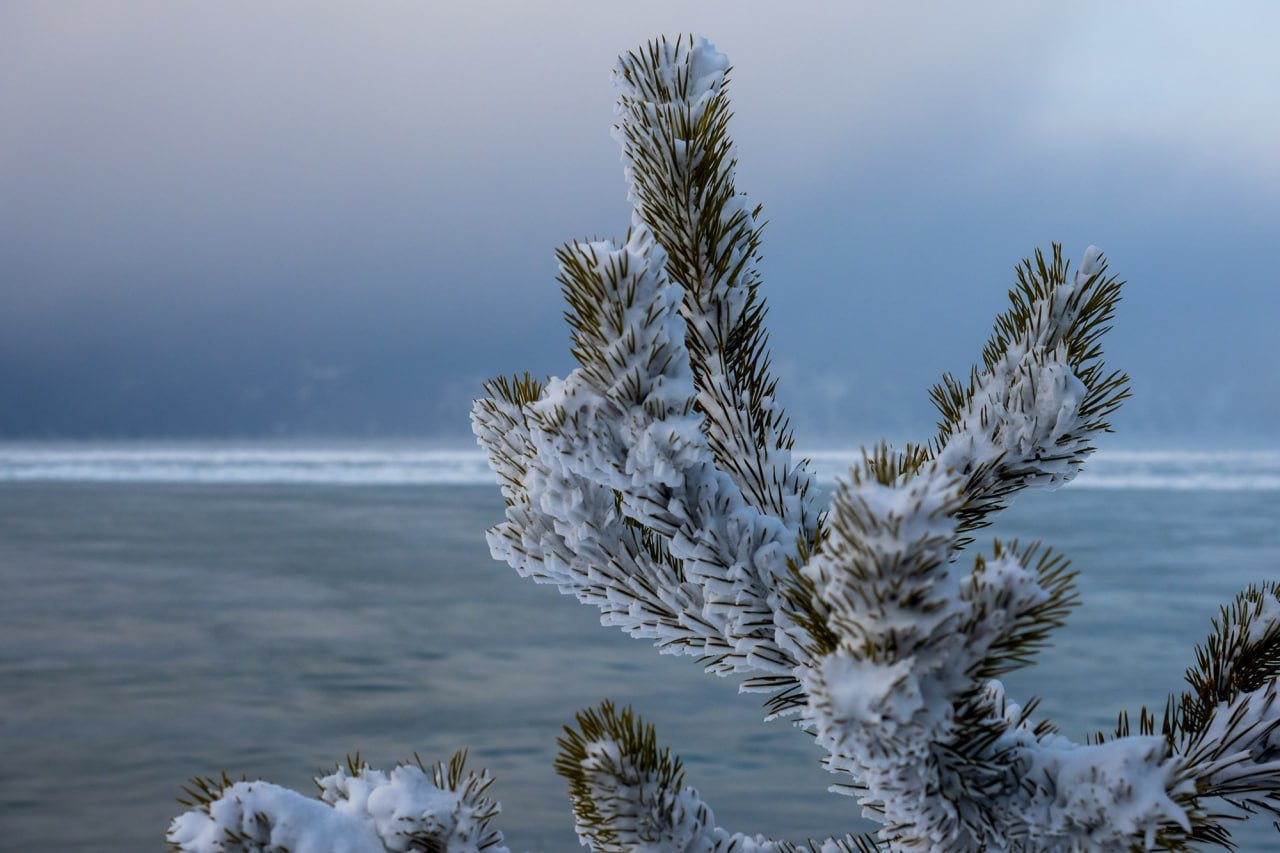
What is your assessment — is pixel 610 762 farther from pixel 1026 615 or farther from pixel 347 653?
pixel 347 653

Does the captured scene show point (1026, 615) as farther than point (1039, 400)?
No

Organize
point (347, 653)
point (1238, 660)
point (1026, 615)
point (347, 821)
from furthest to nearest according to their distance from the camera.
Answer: point (347, 653), point (1238, 660), point (347, 821), point (1026, 615)

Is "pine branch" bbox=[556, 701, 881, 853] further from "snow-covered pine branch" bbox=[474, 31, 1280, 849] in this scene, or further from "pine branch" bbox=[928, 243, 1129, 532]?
"pine branch" bbox=[928, 243, 1129, 532]

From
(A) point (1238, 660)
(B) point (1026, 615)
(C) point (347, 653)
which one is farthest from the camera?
(C) point (347, 653)

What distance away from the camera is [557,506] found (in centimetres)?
140

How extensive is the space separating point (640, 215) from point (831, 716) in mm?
770

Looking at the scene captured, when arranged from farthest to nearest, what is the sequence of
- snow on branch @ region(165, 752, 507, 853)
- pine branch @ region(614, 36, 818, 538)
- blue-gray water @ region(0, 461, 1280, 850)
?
blue-gray water @ region(0, 461, 1280, 850) < pine branch @ region(614, 36, 818, 538) < snow on branch @ region(165, 752, 507, 853)

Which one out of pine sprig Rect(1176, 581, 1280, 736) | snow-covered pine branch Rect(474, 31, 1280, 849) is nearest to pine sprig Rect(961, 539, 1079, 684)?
snow-covered pine branch Rect(474, 31, 1280, 849)

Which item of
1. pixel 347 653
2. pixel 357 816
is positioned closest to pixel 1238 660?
pixel 357 816

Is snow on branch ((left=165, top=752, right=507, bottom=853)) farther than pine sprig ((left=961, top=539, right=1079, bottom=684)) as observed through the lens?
Yes

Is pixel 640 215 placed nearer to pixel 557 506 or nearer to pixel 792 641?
pixel 557 506

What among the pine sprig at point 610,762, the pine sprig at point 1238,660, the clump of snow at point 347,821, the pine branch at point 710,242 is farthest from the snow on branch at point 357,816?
the pine sprig at point 1238,660

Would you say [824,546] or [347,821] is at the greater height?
[824,546]

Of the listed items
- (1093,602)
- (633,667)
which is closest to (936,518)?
(633,667)
